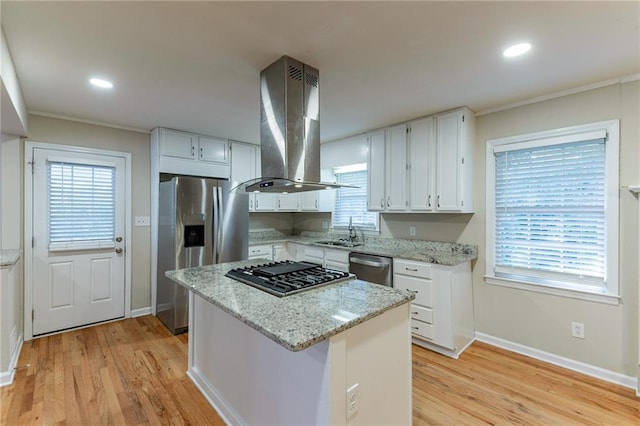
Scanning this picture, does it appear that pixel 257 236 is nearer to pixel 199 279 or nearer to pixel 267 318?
pixel 199 279

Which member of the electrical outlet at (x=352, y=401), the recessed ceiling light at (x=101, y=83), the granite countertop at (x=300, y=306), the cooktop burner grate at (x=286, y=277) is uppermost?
the recessed ceiling light at (x=101, y=83)

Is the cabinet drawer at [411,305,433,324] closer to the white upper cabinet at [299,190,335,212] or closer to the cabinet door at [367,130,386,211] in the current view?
the cabinet door at [367,130,386,211]

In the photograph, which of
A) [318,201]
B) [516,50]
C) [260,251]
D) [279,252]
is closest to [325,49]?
[516,50]

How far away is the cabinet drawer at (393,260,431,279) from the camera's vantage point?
2816 mm

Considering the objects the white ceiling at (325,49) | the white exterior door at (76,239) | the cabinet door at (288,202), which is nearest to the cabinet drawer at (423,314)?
the white ceiling at (325,49)

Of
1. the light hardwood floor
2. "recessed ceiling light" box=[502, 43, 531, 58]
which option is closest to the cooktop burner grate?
the light hardwood floor

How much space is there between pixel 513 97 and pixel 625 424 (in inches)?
101

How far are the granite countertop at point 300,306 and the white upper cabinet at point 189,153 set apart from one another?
2146mm

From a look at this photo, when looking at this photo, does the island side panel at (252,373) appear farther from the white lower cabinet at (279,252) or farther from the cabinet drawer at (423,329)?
the white lower cabinet at (279,252)

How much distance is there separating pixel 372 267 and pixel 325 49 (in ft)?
7.20

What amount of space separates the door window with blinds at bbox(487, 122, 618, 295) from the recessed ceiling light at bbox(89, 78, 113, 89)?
11.6 ft

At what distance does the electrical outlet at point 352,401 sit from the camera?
130 centimetres

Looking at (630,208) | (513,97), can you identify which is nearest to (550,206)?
(630,208)

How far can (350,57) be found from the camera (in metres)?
1.99
